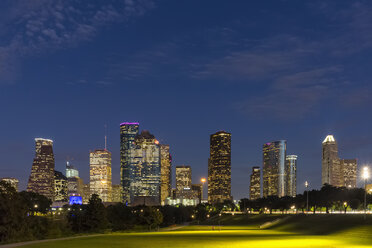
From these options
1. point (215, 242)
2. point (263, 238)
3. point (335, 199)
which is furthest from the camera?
point (335, 199)

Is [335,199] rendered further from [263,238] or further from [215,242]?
[215,242]

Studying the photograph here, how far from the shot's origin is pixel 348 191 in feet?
458

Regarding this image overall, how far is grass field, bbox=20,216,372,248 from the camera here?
52.0m

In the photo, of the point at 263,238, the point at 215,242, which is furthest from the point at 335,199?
the point at 215,242

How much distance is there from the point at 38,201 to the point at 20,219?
116037 mm

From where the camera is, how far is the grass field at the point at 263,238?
51969mm

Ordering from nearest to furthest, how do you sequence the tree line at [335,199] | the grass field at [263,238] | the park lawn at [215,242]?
the park lawn at [215,242]
the grass field at [263,238]
the tree line at [335,199]

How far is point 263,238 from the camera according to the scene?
6303cm

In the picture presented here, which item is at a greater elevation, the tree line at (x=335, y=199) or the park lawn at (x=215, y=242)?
the park lawn at (x=215, y=242)

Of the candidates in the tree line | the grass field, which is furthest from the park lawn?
the tree line

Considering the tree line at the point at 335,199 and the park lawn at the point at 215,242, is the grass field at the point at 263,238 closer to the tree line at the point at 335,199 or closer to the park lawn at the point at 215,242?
the park lawn at the point at 215,242

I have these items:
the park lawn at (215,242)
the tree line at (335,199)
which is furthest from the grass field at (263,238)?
the tree line at (335,199)

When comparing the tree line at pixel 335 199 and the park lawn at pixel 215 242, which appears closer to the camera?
the park lawn at pixel 215 242

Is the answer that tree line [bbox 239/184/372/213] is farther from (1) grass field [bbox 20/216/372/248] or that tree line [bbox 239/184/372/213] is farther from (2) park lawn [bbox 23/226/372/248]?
(2) park lawn [bbox 23/226/372/248]
